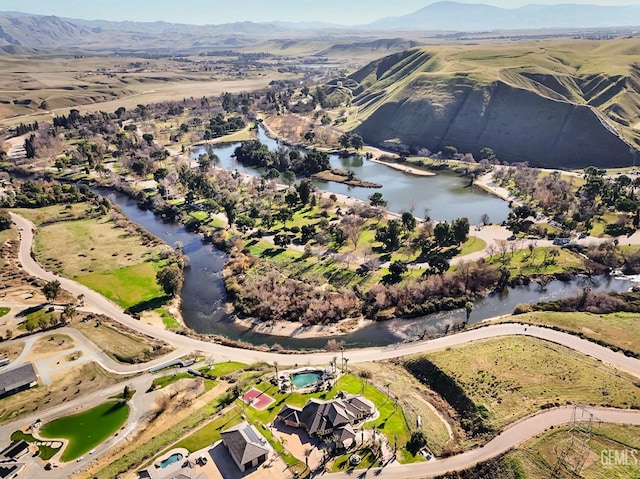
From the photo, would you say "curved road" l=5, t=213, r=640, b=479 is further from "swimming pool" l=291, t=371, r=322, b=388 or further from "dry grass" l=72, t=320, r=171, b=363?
"swimming pool" l=291, t=371, r=322, b=388

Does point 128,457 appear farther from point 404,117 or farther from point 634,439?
point 404,117

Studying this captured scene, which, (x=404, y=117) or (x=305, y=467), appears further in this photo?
(x=404, y=117)

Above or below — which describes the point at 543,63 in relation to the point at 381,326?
above

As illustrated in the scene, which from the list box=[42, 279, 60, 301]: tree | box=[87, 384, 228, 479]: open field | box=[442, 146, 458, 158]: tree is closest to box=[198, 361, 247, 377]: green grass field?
box=[87, 384, 228, 479]: open field

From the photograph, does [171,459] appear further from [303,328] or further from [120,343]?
[303,328]

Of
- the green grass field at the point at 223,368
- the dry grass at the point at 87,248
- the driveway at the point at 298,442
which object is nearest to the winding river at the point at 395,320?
the green grass field at the point at 223,368

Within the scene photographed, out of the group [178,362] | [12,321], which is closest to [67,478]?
[178,362]

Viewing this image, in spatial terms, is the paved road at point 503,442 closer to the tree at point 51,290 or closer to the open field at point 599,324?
the open field at point 599,324
